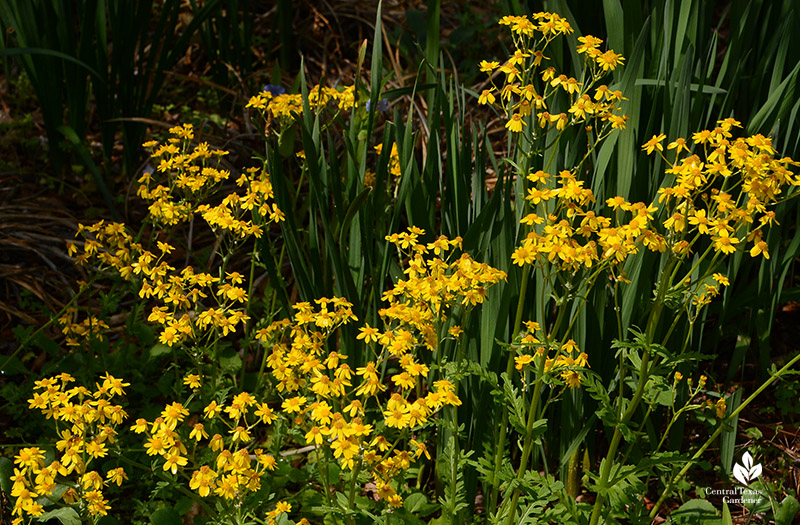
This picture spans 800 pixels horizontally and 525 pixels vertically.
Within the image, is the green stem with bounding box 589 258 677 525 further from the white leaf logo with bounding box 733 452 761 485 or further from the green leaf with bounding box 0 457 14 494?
the green leaf with bounding box 0 457 14 494

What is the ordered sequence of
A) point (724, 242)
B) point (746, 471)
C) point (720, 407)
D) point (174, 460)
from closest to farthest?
point (724, 242) → point (174, 460) → point (720, 407) → point (746, 471)

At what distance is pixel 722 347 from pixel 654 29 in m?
1.05

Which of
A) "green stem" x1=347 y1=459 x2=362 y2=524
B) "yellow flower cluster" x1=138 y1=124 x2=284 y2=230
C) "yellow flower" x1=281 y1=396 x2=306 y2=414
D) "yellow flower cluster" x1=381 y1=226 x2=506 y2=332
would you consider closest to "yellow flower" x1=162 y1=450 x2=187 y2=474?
"yellow flower" x1=281 y1=396 x2=306 y2=414

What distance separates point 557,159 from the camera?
2.03 meters

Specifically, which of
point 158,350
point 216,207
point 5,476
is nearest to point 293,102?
point 216,207

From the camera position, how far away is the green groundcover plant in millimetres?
1533

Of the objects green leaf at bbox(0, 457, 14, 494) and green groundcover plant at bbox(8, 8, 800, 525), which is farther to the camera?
green leaf at bbox(0, 457, 14, 494)

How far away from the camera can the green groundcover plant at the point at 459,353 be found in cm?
153

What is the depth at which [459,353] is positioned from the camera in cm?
172

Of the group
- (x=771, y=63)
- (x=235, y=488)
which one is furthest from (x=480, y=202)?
(x=771, y=63)

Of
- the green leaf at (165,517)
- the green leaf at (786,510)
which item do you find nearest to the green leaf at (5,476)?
the green leaf at (165,517)

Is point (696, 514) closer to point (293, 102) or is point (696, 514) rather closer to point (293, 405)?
point (293, 405)

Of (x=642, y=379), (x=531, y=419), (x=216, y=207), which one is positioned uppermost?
(x=216, y=207)

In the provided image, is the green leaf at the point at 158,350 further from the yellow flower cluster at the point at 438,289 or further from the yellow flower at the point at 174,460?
the yellow flower cluster at the point at 438,289
